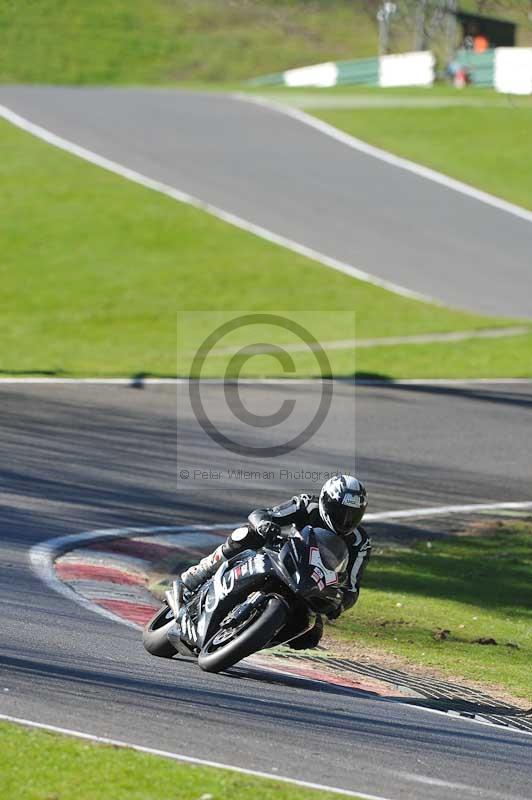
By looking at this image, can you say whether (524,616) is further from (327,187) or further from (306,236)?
(327,187)

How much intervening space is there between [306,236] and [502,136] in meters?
12.8

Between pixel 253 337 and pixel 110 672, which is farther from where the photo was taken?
pixel 253 337

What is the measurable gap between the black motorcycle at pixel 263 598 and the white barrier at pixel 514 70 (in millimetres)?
40435

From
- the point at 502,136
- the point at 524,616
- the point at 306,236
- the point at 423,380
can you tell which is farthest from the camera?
the point at 502,136

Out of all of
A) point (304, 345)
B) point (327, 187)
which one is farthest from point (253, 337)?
point (327, 187)

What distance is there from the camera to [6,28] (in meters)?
66.8

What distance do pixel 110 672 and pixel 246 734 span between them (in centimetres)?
137

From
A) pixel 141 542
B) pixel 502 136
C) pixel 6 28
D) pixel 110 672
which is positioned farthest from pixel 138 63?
pixel 110 672

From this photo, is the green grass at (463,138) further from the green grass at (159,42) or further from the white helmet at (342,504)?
the white helmet at (342,504)

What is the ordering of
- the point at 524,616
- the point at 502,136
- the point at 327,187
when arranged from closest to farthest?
the point at 524,616 < the point at 327,187 < the point at 502,136

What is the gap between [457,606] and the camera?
11727 millimetres

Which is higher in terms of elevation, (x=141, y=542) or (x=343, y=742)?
(x=343, y=742)

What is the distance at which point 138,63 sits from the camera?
221ft

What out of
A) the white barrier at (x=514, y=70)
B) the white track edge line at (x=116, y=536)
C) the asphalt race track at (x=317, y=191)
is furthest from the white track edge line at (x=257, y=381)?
the white barrier at (x=514, y=70)
